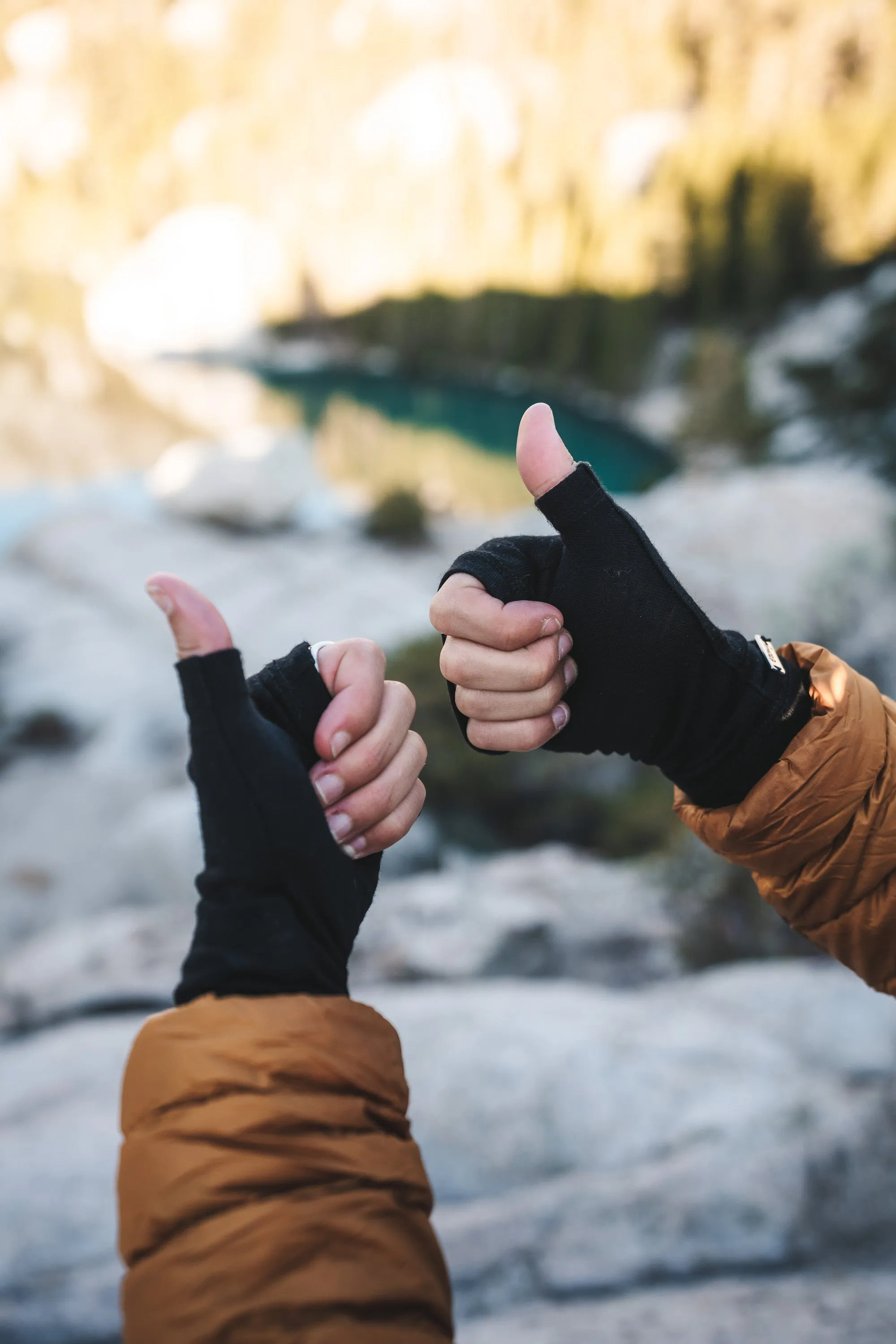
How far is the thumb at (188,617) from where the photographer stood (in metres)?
1.13

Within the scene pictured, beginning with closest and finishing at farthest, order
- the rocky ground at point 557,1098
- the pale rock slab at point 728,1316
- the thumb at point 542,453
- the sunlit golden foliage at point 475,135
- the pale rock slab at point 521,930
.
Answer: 1. the thumb at point 542,453
2. the pale rock slab at point 728,1316
3. the rocky ground at point 557,1098
4. the pale rock slab at point 521,930
5. the sunlit golden foliage at point 475,135

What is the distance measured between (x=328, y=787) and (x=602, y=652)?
58 centimetres

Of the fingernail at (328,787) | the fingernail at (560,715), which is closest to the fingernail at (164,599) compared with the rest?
the fingernail at (328,787)

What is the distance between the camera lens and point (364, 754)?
1327mm

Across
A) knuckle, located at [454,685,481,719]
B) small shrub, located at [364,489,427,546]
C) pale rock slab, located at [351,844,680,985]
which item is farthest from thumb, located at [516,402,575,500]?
small shrub, located at [364,489,427,546]

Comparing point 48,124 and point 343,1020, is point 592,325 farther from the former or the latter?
point 48,124

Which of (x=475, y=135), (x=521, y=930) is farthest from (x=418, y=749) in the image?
(x=475, y=135)

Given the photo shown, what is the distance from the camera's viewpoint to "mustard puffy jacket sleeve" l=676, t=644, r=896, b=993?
55.9 inches

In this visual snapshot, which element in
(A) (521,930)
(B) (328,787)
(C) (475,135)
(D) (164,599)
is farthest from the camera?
(C) (475,135)

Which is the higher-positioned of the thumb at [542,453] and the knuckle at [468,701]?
the thumb at [542,453]

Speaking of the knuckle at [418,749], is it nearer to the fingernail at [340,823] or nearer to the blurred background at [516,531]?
the fingernail at [340,823]

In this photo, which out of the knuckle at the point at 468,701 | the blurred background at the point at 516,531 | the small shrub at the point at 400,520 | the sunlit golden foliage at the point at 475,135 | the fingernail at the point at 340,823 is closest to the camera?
the fingernail at the point at 340,823

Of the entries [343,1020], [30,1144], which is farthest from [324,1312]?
[30,1144]

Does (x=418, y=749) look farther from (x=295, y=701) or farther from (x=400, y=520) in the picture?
(x=400, y=520)
